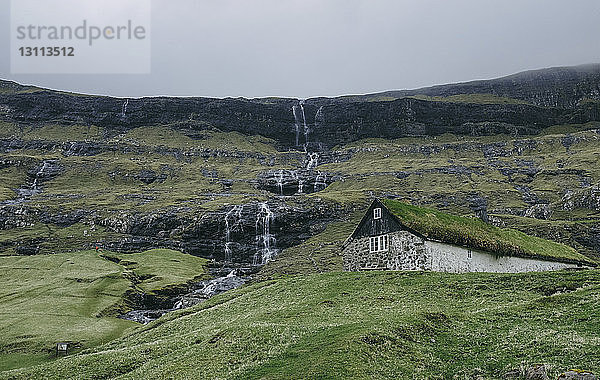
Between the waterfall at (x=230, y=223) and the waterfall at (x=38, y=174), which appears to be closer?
the waterfall at (x=230, y=223)

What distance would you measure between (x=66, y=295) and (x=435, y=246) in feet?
162

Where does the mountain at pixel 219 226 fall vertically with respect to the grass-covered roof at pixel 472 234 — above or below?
below

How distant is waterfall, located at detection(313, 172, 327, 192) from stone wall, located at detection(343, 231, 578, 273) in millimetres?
125278

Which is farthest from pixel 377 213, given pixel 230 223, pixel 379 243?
pixel 230 223

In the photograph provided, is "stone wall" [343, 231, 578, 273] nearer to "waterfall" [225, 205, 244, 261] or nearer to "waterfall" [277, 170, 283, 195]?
"waterfall" [225, 205, 244, 261]

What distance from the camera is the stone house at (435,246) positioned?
165ft

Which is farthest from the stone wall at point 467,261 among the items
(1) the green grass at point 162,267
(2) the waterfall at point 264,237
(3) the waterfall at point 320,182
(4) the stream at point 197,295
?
(3) the waterfall at point 320,182

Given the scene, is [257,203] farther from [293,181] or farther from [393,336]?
[393,336]

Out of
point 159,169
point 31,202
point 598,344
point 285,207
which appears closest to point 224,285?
point 285,207

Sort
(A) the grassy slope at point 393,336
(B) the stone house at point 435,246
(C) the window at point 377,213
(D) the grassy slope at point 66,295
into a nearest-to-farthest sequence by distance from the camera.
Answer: (A) the grassy slope at point 393,336 → (D) the grassy slope at point 66,295 → (B) the stone house at point 435,246 → (C) the window at point 377,213

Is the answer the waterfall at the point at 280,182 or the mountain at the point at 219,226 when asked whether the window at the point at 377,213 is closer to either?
the mountain at the point at 219,226

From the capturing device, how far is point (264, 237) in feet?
411

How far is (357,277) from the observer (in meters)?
47.1

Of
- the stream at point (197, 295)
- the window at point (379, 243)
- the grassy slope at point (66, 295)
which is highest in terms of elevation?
the window at point (379, 243)
